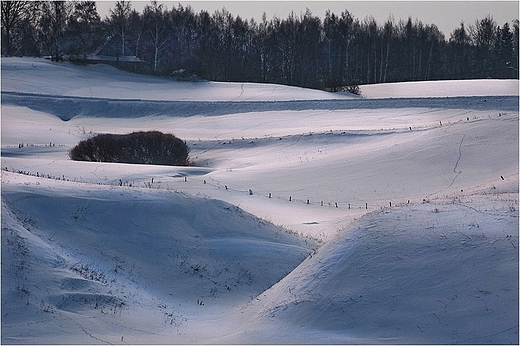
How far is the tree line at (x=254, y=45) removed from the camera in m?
80.7

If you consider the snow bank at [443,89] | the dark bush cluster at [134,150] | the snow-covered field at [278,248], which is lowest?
the snow-covered field at [278,248]

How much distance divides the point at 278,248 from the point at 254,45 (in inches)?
3114

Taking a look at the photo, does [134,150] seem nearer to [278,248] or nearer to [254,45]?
[278,248]

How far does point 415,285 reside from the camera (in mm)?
10352

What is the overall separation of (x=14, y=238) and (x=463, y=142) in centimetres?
2311

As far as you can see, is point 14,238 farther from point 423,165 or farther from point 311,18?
point 311,18

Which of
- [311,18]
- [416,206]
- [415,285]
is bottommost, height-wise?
[415,285]

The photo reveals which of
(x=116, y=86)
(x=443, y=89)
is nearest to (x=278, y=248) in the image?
(x=443, y=89)

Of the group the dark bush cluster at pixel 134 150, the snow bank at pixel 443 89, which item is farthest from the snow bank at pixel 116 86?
the dark bush cluster at pixel 134 150

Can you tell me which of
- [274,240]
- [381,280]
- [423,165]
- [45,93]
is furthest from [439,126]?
[45,93]

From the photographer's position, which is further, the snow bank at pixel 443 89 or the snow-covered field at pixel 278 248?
the snow bank at pixel 443 89

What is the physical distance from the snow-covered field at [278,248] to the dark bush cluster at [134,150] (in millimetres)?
2218

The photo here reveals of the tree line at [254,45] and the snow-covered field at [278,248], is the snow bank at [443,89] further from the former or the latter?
the snow-covered field at [278,248]

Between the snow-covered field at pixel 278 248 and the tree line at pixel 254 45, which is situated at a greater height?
the tree line at pixel 254 45
